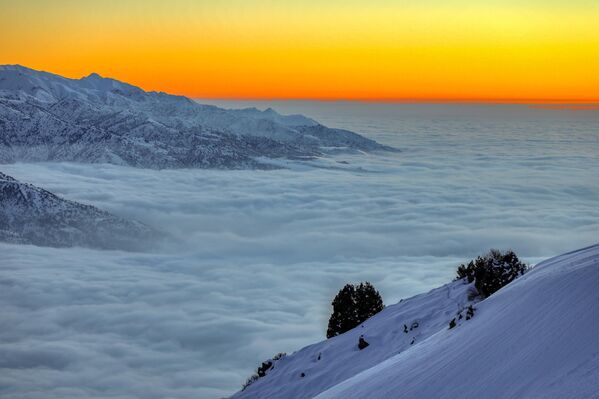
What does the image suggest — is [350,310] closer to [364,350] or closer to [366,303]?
[366,303]

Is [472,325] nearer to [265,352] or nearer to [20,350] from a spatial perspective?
[265,352]

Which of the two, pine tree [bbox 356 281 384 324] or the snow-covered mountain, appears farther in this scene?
pine tree [bbox 356 281 384 324]

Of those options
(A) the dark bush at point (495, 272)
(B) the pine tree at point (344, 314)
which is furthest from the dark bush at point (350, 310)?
(A) the dark bush at point (495, 272)

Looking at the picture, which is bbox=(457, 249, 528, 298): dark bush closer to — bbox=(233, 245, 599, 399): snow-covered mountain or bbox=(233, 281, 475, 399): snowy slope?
bbox=(233, 281, 475, 399): snowy slope

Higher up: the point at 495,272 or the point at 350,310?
the point at 495,272

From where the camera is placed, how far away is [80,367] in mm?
110688

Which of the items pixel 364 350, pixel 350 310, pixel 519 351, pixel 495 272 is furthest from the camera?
pixel 350 310

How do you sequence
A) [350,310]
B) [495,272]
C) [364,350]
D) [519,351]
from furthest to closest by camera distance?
[350,310]
[495,272]
[364,350]
[519,351]

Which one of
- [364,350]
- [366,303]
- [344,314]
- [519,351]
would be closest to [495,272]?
[364,350]

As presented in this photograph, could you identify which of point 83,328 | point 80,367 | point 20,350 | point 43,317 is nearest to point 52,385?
point 80,367

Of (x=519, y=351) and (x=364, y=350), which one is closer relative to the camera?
(x=519, y=351)

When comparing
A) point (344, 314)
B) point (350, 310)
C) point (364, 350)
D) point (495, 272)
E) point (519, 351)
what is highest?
point (519, 351)

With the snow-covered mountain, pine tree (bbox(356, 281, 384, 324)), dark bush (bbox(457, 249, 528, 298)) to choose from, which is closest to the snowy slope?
dark bush (bbox(457, 249, 528, 298))

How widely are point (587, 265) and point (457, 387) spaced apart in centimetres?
474
